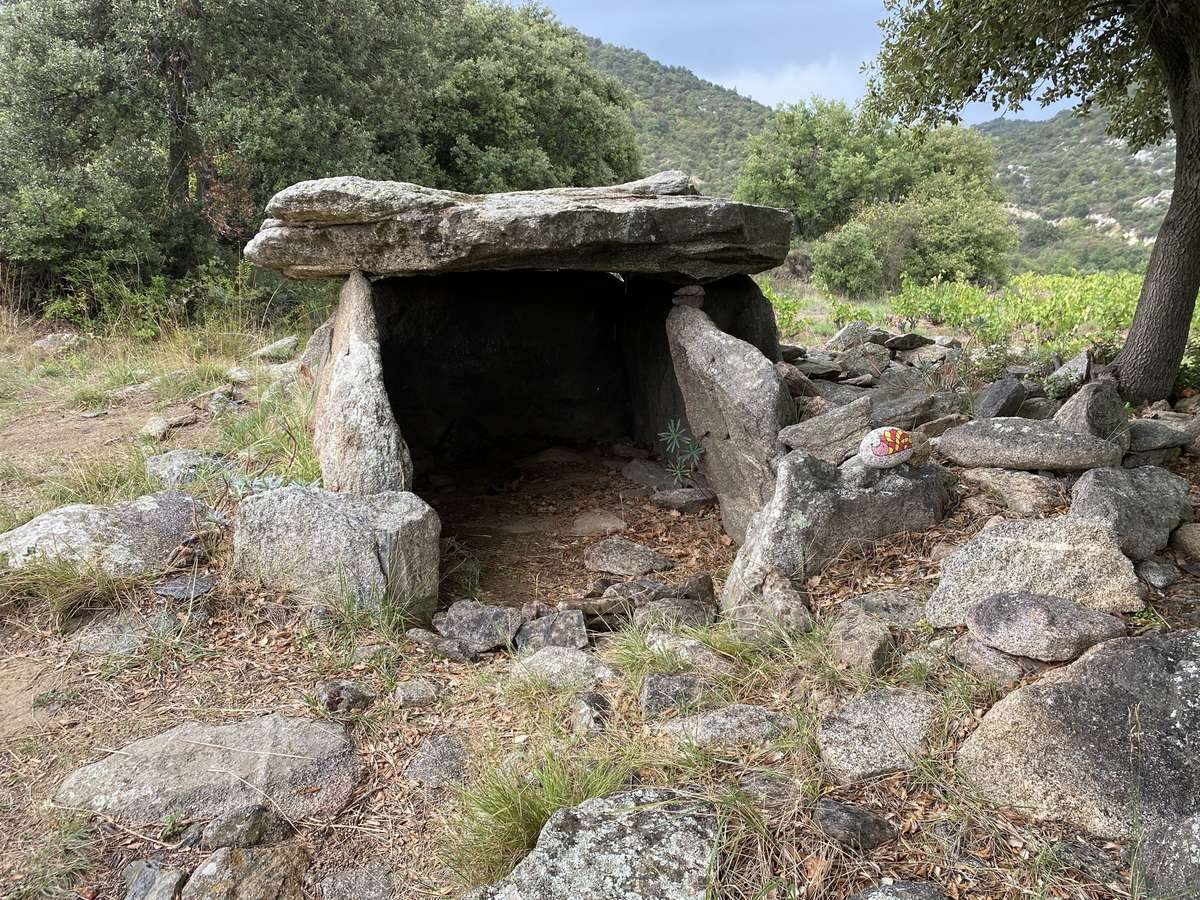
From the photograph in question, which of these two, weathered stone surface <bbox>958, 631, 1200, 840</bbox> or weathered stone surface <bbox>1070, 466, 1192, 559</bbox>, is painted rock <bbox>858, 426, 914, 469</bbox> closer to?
weathered stone surface <bbox>1070, 466, 1192, 559</bbox>

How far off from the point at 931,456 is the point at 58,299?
9.11m

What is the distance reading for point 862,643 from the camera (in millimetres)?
3311

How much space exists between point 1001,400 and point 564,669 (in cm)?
330

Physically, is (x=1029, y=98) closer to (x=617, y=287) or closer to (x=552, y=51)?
(x=617, y=287)

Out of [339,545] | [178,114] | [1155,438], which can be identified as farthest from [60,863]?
[178,114]

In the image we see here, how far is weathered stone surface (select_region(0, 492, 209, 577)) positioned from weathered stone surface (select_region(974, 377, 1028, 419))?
185 inches

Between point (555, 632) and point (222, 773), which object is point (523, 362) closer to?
point (555, 632)

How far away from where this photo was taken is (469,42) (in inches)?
604

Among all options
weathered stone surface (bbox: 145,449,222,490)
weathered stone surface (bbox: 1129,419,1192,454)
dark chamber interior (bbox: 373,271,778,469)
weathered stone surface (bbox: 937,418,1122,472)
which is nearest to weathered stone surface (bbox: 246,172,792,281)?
dark chamber interior (bbox: 373,271,778,469)

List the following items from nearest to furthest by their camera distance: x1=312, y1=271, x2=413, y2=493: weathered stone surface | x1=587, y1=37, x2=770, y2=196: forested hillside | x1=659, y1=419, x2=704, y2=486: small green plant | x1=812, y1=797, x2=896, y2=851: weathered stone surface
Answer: x1=812, y1=797, x2=896, y2=851: weathered stone surface, x1=312, y1=271, x2=413, y2=493: weathered stone surface, x1=659, y1=419, x2=704, y2=486: small green plant, x1=587, y1=37, x2=770, y2=196: forested hillside

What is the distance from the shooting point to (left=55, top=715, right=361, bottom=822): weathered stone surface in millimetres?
2996

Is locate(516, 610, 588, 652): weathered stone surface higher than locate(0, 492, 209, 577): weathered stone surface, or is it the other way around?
locate(0, 492, 209, 577): weathered stone surface

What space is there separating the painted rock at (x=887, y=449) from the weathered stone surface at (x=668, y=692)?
1561 mm

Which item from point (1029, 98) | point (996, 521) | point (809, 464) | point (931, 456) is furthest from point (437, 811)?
point (1029, 98)
